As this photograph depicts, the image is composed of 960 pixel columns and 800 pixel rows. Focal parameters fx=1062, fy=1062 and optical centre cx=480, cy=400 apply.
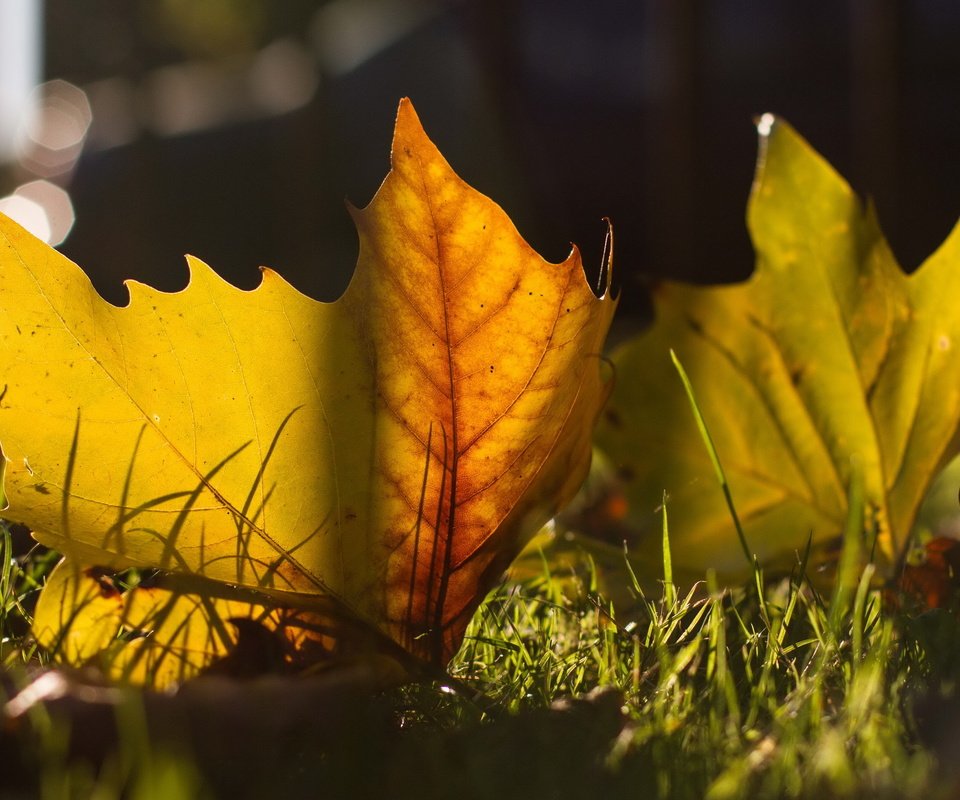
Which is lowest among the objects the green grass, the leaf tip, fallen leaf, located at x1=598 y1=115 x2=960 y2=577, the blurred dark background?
the green grass

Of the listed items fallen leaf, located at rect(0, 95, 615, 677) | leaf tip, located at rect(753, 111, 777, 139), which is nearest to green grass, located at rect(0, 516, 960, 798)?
fallen leaf, located at rect(0, 95, 615, 677)

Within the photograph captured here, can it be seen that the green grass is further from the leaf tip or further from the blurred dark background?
the blurred dark background

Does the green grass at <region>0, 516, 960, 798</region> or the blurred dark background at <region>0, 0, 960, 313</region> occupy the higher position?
the blurred dark background at <region>0, 0, 960, 313</region>

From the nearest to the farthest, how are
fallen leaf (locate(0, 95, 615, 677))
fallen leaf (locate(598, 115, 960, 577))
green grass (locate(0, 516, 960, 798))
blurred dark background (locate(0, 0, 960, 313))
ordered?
green grass (locate(0, 516, 960, 798)) < fallen leaf (locate(0, 95, 615, 677)) < fallen leaf (locate(598, 115, 960, 577)) < blurred dark background (locate(0, 0, 960, 313))

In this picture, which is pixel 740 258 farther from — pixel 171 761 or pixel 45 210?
pixel 45 210

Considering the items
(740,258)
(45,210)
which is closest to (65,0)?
(45,210)

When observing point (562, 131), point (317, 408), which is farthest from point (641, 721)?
point (562, 131)

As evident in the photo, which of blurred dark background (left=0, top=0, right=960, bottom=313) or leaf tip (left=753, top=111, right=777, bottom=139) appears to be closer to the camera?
leaf tip (left=753, top=111, right=777, bottom=139)

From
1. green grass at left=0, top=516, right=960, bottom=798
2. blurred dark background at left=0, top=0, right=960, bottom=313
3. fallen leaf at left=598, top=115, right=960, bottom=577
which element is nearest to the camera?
green grass at left=0, top=516, right=960, bottom=798
